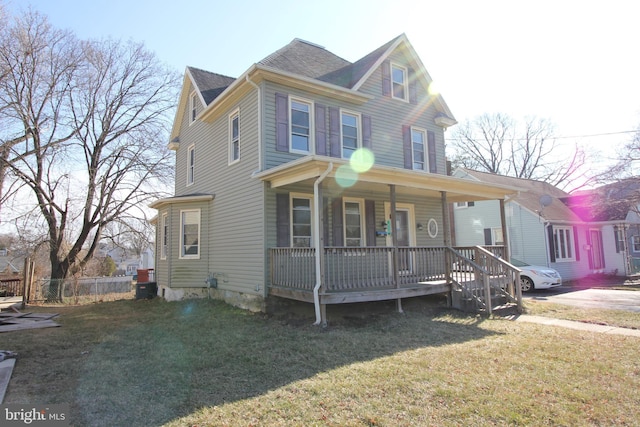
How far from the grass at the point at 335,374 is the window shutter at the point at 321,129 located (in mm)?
4640

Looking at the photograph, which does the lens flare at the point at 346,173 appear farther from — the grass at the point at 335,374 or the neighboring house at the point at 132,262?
the neighboring house at the point at 132,262

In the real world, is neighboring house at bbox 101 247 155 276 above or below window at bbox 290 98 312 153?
below

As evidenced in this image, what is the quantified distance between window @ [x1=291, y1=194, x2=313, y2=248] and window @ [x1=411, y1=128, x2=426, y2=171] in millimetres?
4598

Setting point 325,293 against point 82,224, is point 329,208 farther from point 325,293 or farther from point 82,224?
point 82,224

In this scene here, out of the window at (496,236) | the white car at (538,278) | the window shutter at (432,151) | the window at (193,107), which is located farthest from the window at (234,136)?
the window at (496,236)

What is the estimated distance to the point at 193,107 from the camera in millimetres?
14227

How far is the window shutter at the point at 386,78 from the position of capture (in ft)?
39.8

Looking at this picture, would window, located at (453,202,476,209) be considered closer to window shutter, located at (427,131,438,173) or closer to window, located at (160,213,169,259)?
window shutter, located at (427,131,438,173)

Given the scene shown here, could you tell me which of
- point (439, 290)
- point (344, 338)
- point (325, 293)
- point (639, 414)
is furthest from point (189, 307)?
point (639, 414)

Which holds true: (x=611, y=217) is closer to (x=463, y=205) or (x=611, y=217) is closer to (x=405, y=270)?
(x=463, y=205)

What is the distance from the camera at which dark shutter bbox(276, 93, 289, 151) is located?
→ 9.57m

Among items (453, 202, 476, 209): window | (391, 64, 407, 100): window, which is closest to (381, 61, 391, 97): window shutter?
(391, 64, 407, 100): window

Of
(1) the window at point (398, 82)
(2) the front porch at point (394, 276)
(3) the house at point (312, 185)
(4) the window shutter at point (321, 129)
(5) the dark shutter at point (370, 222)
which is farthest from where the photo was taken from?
(1) the window at point (398, 82)

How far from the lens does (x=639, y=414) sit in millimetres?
3596
